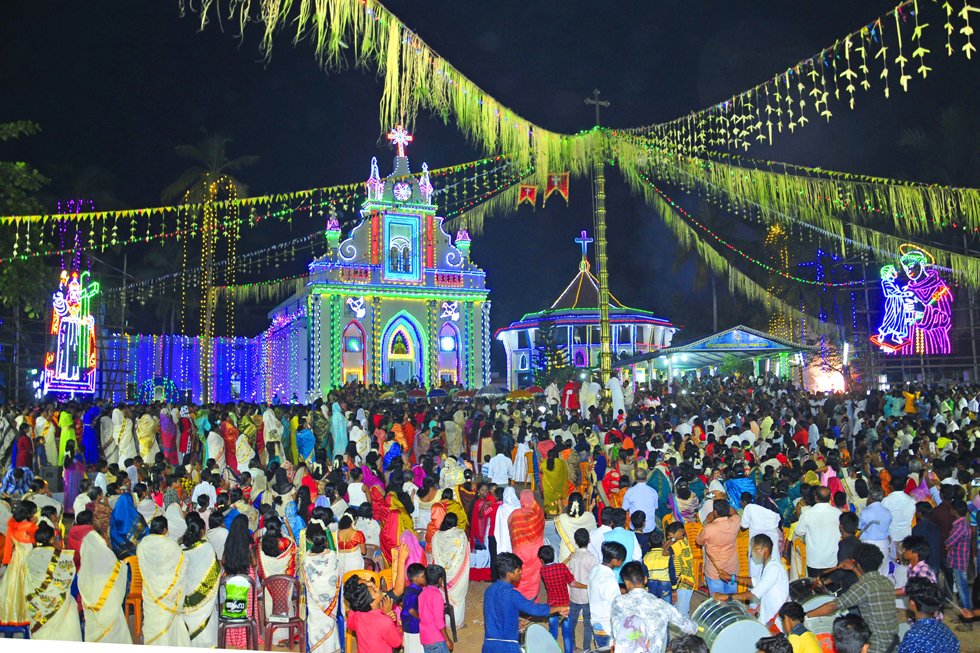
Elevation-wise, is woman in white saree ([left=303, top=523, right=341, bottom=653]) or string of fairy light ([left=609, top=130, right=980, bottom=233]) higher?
string of fairy light ([left=609, top=130, right=980, bottom=233])

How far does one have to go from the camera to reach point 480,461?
15.5 metres

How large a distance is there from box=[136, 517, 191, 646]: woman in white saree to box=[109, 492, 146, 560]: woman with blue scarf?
6.88ft

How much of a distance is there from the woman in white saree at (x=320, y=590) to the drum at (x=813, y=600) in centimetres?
352

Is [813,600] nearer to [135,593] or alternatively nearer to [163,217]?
[135,593]

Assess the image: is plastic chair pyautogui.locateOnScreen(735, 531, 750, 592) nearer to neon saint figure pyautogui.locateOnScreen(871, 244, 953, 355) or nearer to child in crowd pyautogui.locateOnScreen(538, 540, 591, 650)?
child in crowd pyautogui.locateOnScreen(538, 540, 591, 650)

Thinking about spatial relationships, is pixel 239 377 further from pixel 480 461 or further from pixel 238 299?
pixel 480 461

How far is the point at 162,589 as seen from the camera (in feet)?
23.8

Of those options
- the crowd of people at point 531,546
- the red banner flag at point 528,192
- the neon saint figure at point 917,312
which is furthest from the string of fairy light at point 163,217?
the neon saint figure at point 917,312

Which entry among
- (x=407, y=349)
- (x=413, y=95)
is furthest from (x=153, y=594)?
(x=407, y=349)

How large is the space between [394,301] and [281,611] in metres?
30.5

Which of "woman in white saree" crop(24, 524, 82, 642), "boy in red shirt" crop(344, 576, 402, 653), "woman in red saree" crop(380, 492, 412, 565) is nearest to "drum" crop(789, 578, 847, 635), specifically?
"boy in red shirt" crop(344, 576, 402, 653)

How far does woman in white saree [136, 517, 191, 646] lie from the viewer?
7219 mm

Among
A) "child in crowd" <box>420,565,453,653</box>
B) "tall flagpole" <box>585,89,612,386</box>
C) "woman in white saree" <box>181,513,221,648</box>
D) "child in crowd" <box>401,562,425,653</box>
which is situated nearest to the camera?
"child in crowd" <box>420,565,453,653</box>

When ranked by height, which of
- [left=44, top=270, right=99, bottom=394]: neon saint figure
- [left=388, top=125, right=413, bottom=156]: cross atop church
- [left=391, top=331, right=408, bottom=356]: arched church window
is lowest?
[left=44, top=270, right=99, bottom=394]: neon saint figure
